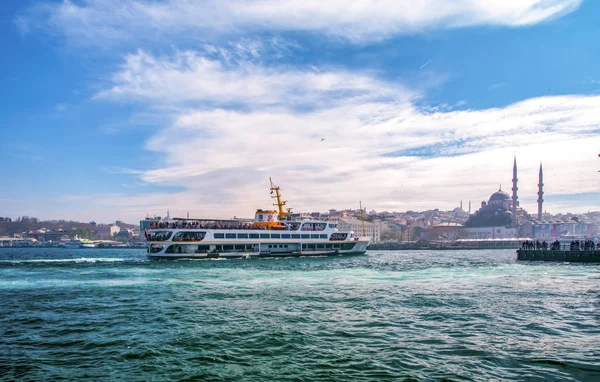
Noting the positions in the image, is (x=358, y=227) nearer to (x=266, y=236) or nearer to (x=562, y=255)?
(x=266, y=236)

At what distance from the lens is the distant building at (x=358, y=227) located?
180m

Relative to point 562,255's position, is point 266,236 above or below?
above

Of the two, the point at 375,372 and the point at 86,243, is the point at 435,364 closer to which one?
the point at 375,372

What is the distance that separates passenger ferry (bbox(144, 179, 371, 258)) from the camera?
56312 millimetres

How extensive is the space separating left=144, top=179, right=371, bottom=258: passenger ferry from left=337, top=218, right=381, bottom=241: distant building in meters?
103

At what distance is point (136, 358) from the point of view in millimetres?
12547

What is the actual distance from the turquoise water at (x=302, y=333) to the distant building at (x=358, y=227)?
500 feet

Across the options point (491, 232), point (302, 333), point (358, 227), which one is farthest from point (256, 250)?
point (491, 232)

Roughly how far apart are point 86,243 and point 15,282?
167433mm

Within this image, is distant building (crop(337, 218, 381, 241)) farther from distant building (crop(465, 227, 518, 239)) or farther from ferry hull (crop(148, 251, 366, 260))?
ferry hull (crop(148, 251, 366, 260))

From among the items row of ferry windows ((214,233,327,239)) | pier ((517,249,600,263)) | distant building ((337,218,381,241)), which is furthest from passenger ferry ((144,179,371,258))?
distant building ((337,218,381,241))

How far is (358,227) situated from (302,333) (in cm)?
17533

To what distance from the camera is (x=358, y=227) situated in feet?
619

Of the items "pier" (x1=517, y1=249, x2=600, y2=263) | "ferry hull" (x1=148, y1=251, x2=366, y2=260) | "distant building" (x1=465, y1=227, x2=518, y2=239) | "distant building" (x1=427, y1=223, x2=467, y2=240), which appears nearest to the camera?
A: "pier" (x1=517, y1=249, x2=600, y2=263)
